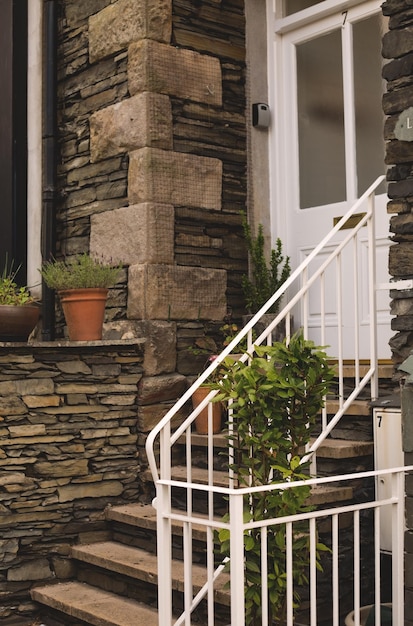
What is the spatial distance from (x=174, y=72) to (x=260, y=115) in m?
0.63

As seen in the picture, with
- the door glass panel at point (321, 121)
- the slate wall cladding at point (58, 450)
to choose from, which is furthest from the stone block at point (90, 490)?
the door glass panel at point (321, 121)

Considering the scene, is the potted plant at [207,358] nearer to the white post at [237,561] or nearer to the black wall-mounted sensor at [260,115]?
the black wall-mounted sensor at [260,115]

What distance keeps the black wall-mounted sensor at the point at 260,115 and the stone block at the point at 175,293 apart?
934 mm

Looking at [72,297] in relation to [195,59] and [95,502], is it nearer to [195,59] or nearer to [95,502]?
[95,502]

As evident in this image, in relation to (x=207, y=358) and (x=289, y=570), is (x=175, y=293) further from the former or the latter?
(x=289, y=570)

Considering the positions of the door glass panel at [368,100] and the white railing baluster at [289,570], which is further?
the door glass panel at [368,100]

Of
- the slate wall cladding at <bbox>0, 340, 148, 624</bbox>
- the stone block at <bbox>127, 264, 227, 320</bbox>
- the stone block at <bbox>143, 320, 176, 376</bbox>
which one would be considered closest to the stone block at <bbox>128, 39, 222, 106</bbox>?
the stone block at <bbox>127, 264, 227, 320</bbox>

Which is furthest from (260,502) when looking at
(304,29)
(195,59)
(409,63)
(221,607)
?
(304,29)

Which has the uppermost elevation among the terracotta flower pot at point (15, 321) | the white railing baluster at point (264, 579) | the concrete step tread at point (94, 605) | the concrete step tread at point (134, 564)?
the terracotta flower pot at point (15, 321)

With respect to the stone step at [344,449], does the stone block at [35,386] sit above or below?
above

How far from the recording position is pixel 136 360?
493cm

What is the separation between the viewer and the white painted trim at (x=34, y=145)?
18.7 ft

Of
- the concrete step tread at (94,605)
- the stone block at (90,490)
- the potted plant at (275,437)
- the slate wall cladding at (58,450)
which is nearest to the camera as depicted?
the potted plant at (275,437)

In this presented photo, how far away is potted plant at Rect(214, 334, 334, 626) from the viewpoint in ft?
10.2
